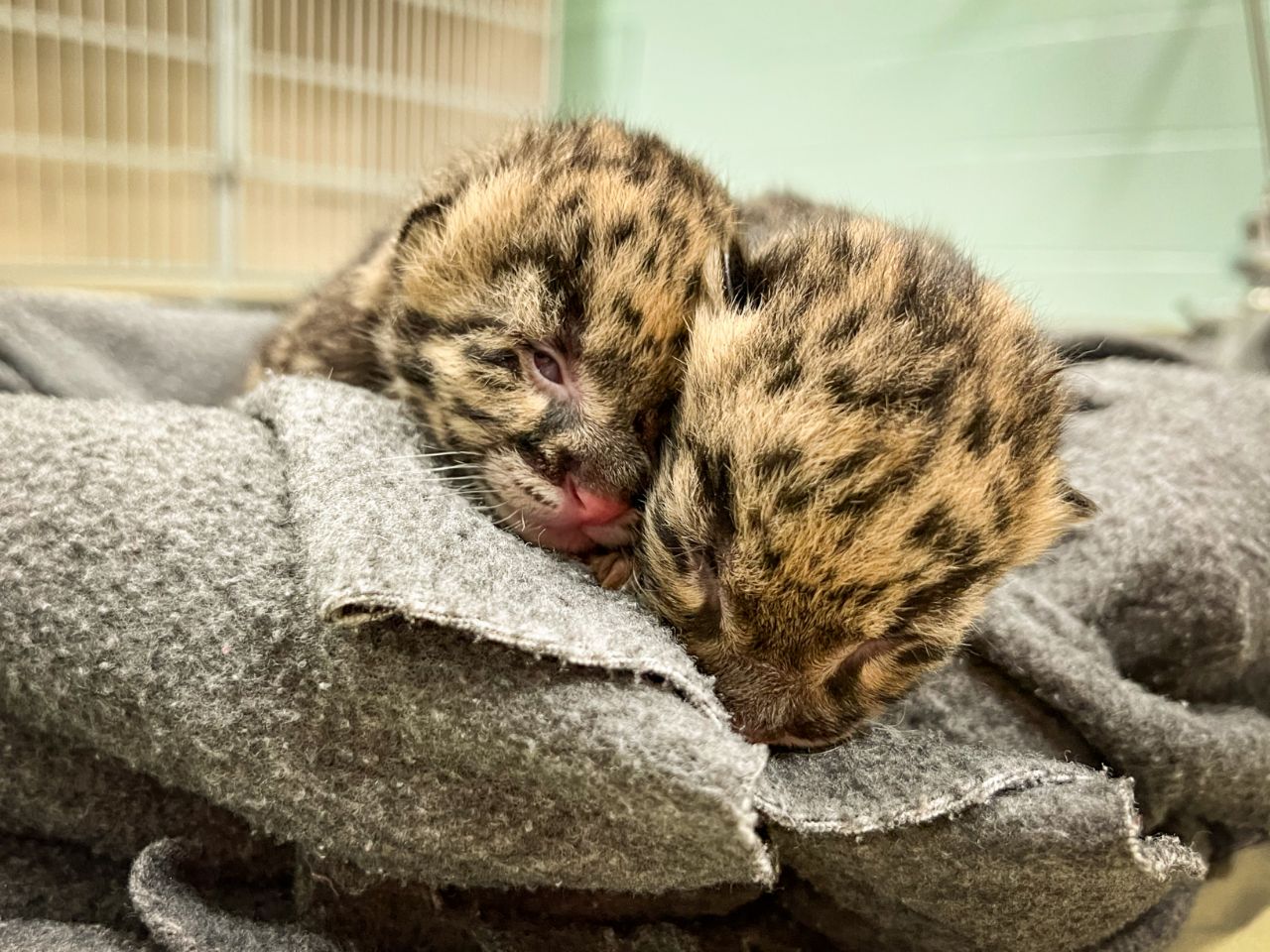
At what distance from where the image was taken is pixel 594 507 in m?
1.23

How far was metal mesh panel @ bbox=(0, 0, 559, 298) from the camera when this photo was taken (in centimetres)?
364

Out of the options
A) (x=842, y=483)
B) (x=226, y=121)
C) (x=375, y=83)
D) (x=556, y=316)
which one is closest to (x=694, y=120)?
(x=375, y=83)

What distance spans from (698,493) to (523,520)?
0.86 feet

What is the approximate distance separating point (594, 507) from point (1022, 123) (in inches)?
128

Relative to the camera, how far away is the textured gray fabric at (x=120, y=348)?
1.75m

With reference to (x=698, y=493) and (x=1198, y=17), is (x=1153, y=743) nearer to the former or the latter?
(x=698, y=493)

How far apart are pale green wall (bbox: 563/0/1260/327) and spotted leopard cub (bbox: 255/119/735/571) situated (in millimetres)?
1532

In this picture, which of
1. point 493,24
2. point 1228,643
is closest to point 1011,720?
point 1228,643

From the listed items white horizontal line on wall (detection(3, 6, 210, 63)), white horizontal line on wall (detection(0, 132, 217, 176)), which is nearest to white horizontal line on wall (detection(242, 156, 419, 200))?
white horizontal line on wall (detection(0, 132, 217, 176))

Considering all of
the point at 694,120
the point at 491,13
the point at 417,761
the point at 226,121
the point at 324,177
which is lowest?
the point at 417,761

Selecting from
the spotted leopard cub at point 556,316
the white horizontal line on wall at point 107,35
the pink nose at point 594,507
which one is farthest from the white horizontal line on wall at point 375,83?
the pink nose at point 594,507

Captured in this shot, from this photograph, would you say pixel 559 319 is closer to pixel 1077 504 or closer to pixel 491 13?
pixel 1077 504

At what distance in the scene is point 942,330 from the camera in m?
1.07

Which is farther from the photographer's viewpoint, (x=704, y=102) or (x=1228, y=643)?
(x=704, y=102)
